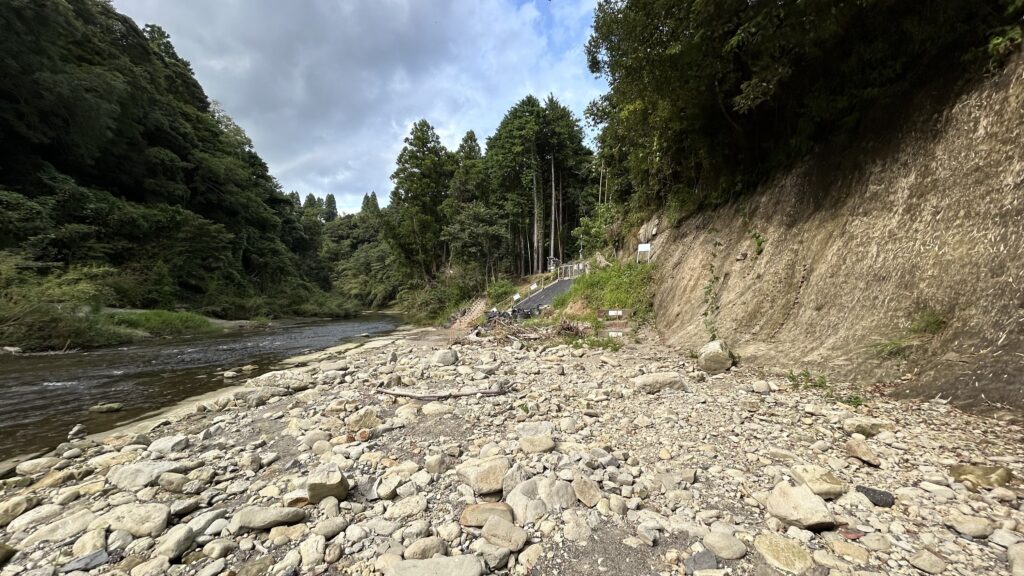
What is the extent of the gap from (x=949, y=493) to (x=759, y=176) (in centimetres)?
779

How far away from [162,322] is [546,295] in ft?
61.5

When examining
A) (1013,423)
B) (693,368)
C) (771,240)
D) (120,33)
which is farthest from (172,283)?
(1013,423)

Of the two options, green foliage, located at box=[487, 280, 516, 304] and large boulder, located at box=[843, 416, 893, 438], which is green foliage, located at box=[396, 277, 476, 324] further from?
large boulder, located at box=[843, 416, 893, 438]

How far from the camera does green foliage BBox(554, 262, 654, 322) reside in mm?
11734

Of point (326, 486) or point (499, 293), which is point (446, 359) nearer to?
point (326, 486)

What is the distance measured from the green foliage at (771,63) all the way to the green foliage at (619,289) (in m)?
3.37

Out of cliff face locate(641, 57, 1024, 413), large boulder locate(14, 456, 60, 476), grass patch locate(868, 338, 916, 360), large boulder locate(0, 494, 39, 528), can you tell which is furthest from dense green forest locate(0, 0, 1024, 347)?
large boulder locate(14, 456, 60, 476)

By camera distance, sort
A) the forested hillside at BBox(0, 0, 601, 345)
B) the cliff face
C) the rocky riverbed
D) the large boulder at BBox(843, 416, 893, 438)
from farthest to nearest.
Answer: the forested hillside at BBox(0, 0, 601, 345) < the cliff face < the large boulder at BBox(843, 416, 893, 438) < the rocky riverbed

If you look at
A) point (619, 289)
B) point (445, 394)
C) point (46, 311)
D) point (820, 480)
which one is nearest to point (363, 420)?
point (445, 394)

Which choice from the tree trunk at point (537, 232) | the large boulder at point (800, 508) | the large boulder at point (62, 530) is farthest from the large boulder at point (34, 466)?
the tree trunk at point (537, 232)

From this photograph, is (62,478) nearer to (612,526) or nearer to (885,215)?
(612,526)

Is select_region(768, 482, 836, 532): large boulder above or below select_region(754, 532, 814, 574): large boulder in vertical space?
above

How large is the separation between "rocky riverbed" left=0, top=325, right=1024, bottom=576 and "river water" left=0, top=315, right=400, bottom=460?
1.31 m

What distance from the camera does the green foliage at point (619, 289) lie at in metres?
11.7
